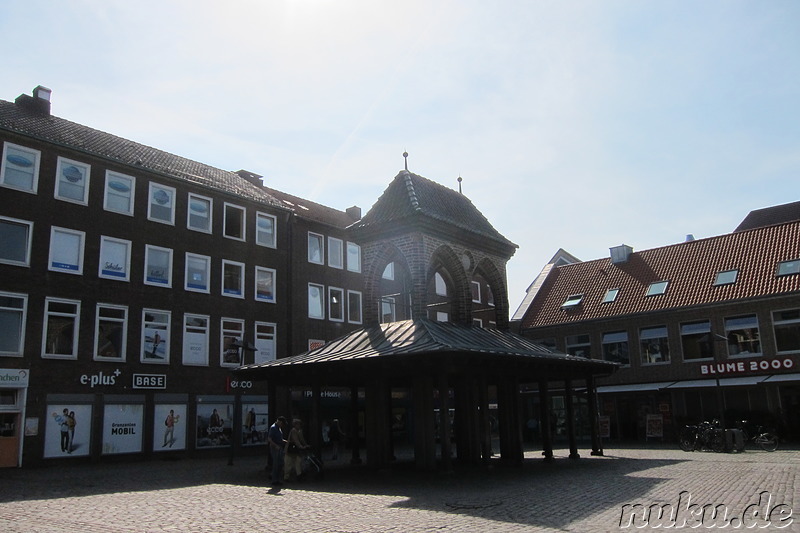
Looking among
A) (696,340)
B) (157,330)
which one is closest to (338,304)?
(157,330)

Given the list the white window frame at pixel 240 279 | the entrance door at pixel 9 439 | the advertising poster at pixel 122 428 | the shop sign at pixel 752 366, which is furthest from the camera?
the white window frame at pixel 240 279

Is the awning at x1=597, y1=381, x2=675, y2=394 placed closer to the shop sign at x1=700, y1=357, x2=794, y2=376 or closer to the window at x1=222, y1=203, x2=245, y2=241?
the shop sign at x1=700, y1=357, x2=794, y2=376

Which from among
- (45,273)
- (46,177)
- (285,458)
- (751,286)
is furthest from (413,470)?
(751,286)

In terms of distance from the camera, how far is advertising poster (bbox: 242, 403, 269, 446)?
3453 centimetres

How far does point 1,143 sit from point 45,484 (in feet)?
47.0

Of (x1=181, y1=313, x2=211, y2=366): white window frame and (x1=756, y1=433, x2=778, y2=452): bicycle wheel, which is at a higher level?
(x1=181, y1=313, x2=211, y2=366): white window frame

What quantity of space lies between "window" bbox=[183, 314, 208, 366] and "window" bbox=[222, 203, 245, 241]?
4.50 m

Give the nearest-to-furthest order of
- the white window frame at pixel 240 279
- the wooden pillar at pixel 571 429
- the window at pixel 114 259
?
the wooden pillar at pixel 571 429 → the window at pixel 114 259 → the white window frame at pixel 240 279

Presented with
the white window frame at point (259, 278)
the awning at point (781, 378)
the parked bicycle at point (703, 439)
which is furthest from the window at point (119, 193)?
the awning at point (781, 378)

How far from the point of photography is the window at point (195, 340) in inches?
1277

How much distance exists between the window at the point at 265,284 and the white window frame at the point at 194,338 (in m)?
3.45

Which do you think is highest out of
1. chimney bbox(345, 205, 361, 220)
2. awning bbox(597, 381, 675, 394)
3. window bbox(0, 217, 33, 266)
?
chimney bbox(345, 205, 361, 220)

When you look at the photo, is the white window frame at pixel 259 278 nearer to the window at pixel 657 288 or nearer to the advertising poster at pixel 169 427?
the advertising poster at pixel 169 427

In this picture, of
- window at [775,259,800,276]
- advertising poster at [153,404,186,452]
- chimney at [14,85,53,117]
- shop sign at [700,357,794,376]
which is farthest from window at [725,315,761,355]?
chimney at [14,85,53,117]
